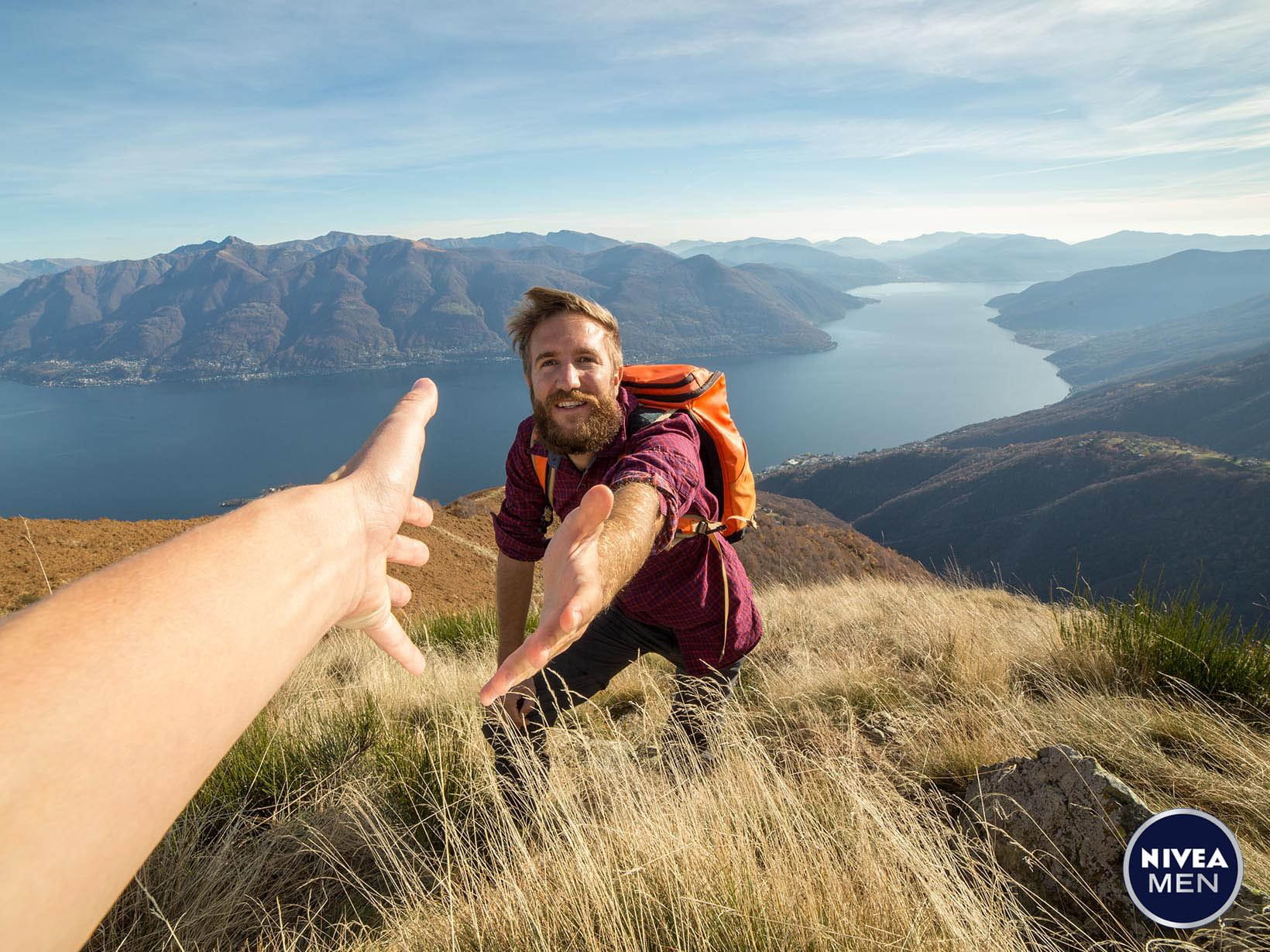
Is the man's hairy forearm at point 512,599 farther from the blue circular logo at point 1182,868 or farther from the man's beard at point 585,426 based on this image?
the blue circular logo at point 1182,868

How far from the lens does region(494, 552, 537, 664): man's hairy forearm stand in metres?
2.92

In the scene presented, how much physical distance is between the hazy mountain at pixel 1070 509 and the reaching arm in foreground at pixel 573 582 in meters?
42.1

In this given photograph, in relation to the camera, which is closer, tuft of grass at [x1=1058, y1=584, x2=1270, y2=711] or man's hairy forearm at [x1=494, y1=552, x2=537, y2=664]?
man's hairy forearm at [x1=494, y1=552, x2=537, y2=664]

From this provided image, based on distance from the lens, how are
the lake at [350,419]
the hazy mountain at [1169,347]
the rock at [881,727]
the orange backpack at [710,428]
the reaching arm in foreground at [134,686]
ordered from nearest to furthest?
the reaching arm in foreground at [134,686], the orange backpack at [710,428], the rock at [881,727], the lake at [350,419], the hazy mountain at [1169,347]

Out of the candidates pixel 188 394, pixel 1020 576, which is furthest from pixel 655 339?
pixel 1020 576

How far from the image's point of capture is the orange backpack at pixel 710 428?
251 centimetres

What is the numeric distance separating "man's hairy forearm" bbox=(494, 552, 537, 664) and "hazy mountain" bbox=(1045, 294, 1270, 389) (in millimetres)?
168291

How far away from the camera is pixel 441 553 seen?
12.9 meters

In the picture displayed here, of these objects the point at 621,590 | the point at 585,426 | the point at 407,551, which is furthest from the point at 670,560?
the point at 407,551

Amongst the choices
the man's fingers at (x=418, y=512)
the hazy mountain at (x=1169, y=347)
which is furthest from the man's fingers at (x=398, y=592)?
the hazy mountain at (x=1169, y=347)

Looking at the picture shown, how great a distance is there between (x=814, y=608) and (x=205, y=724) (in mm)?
6678

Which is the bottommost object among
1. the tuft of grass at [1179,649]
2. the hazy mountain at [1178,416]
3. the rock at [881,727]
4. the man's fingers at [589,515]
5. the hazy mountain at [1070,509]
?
the hazy mountain at [1070,509]

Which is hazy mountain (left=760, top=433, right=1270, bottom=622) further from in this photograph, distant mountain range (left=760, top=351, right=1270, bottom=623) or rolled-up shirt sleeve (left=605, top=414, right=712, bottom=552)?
rolled-up shirt sleeve (left=605, top=414, right=712, bottom=552)

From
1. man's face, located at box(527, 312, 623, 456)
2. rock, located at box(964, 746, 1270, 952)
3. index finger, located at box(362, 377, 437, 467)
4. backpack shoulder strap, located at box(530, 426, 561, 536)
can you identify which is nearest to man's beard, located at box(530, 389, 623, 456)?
man's face, located at box(527, 312, 623, 456)
